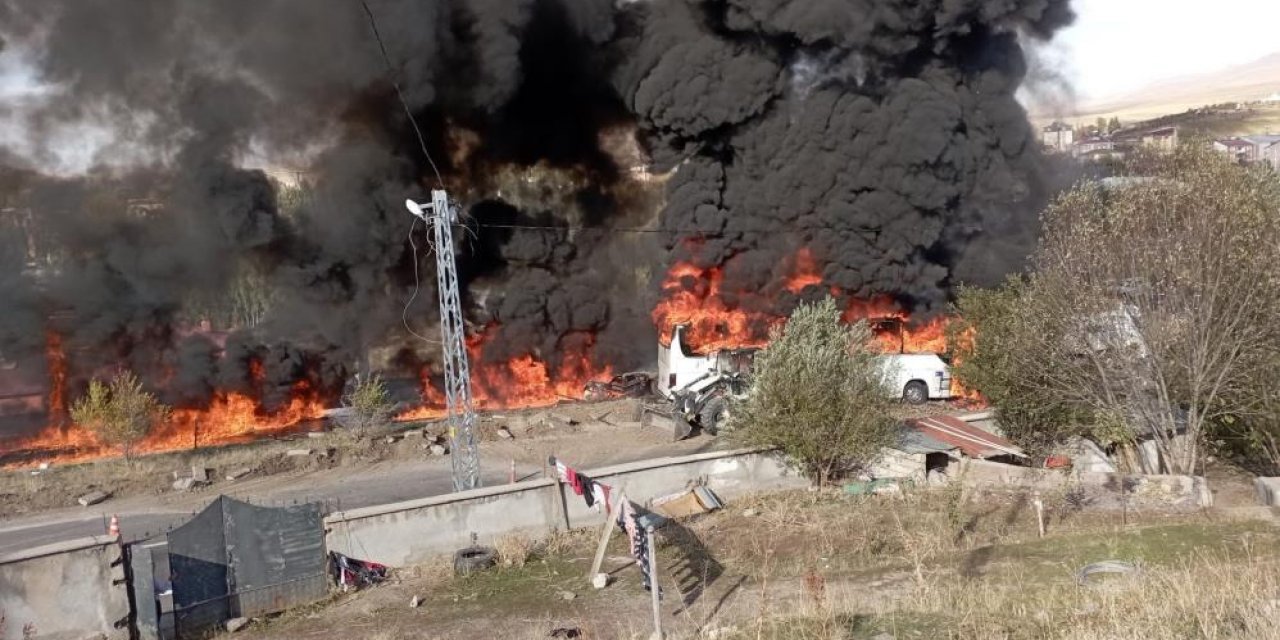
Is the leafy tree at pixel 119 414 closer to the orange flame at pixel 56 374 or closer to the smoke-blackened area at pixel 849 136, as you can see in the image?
the orange flame at pixel 56 374

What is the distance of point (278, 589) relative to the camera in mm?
15805

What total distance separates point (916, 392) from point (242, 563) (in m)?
21.6

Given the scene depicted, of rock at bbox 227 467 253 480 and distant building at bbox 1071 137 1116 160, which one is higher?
distant building at bbox 1071 137 1116 160

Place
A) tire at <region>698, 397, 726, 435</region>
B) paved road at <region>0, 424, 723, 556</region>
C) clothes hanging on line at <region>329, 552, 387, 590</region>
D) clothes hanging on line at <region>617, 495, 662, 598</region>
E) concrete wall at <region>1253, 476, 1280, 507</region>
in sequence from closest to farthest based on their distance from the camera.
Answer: clothes hanging on line at <region>617, 495, 662, 598</region>
clothes hanging on line at <region>329, 552, 387, 590</region>
concrete wall at <region>1253, 476, 1280, 507</region>
paved road at <region>0, 424, 723, 556</region>
tire at <region>698, 397, 726, 435</region>

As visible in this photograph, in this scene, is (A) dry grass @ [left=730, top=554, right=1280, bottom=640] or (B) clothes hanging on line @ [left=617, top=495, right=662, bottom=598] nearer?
(A) dry grass @ [left=730, top=554, right=1280, bottom=640]

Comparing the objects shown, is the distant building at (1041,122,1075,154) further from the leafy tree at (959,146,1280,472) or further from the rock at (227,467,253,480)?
the rock at (227,467,253,480)

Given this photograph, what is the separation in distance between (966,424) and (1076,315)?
583cm

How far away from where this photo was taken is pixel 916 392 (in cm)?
3084

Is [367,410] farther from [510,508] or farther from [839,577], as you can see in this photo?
[839,577]

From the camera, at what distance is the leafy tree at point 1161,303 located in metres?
17.6

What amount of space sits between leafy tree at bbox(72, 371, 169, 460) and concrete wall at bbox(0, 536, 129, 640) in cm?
1505

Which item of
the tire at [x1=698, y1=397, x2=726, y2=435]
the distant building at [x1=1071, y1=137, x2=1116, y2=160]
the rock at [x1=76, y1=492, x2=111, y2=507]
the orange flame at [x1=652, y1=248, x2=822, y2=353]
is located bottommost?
the rock at [x1=76, y1=492, x2=111, y2=507]

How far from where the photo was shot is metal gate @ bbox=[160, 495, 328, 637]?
1500 centimetres

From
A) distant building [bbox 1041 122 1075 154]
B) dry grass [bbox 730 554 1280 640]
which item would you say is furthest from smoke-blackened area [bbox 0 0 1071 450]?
dry grass [bbox 730 554 1280 640]
